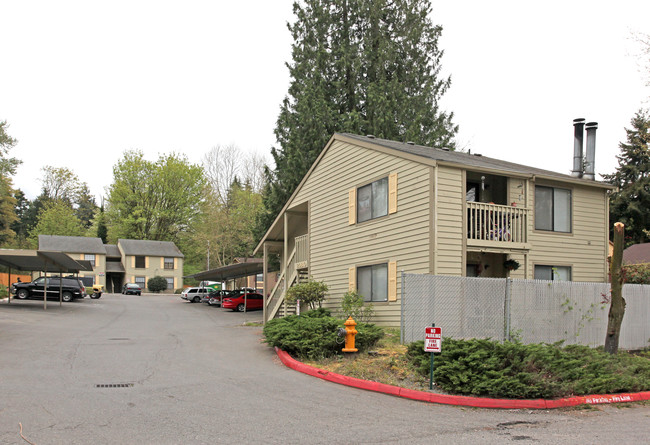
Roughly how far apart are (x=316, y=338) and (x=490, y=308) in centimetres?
373

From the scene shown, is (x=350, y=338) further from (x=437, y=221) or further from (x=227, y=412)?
(x=227, y=412)

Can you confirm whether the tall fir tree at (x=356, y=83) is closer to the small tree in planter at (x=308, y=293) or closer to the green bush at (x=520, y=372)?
the small tree in planter at (x=308, y=293)

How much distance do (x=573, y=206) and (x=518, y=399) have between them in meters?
11.1

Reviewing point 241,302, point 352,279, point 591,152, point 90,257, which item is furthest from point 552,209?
point 90,257

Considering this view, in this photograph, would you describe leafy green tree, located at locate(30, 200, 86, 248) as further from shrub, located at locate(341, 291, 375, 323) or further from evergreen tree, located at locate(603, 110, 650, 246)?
shrub, located at locate(341, 291, 375, 323)

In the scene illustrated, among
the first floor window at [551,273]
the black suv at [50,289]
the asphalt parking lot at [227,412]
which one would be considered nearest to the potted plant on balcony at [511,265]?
the first floor window at [551,273]

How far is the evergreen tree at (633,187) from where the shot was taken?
3938cm

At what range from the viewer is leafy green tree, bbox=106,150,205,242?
75750 millimetres

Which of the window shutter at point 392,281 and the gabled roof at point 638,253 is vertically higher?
the gabled roof at point 638,253

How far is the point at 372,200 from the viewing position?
59.3 ft

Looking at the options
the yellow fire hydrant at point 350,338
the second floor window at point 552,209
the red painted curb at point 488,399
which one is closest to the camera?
the red painted curb at point 488,399

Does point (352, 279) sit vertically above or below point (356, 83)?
below

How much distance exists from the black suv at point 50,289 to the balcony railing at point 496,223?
30879mm

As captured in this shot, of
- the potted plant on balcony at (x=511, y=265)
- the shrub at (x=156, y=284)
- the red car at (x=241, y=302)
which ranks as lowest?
the shrub at (x=156, y=284)
